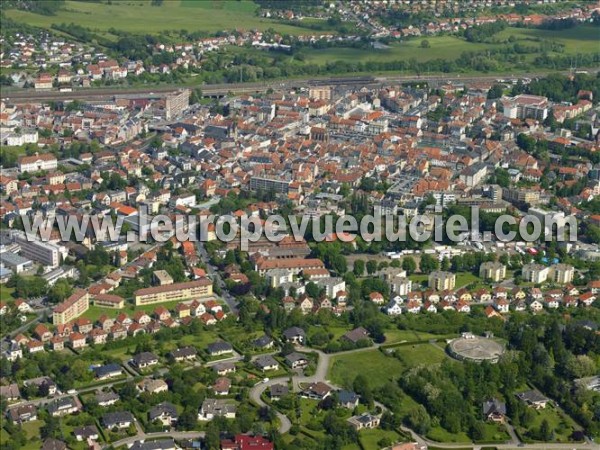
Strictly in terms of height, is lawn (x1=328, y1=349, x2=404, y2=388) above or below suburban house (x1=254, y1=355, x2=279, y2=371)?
below

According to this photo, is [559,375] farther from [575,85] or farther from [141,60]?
[141,60]

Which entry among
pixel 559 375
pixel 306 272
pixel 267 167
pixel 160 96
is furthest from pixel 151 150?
pixel 559 375

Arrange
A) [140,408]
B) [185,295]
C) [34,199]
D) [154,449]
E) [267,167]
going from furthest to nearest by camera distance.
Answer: [267,167]
[34,199]
[185,295]
[140,408]
[154,449]

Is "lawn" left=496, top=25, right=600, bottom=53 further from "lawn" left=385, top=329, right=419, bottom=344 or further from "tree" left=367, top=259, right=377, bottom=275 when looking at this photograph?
"lawn" left=385, top=329, right=419, bottom=344

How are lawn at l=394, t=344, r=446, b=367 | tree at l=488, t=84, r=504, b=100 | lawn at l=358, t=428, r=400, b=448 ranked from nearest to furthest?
lawn at l=358, t=428, r=400, b=448 → lawn at l=394, t=344, r=446, b=367 → tree at l=488, t=84, r=504, b=100

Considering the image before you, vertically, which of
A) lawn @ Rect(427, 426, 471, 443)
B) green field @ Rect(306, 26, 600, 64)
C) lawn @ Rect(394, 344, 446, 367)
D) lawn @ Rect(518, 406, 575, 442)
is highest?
green field @ Rect(306, 26, 600, 64)

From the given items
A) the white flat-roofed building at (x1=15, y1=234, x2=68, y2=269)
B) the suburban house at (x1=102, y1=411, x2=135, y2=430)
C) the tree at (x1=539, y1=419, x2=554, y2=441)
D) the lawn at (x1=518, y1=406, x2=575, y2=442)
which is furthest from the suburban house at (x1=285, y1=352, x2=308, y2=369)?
the white flat-roofed building at (x1=15, y1=234, x2=68, y2=269)

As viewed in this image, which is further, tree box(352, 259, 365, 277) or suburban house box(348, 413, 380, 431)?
tree box(352, 259, 365, 277)

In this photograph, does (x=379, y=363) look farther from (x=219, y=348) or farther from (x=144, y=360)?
(x=144, y=360)
